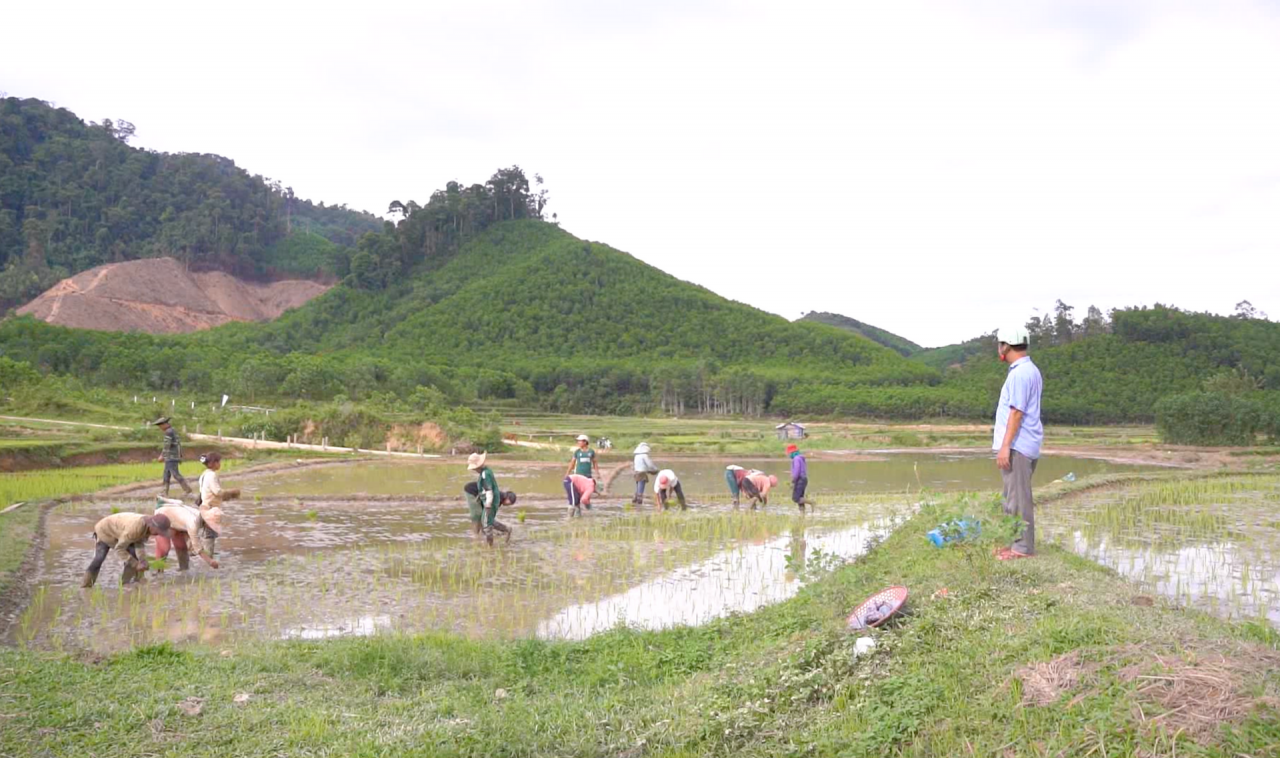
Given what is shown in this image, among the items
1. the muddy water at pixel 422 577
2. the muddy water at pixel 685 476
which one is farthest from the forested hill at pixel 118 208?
the muddy water at pixel 422 577

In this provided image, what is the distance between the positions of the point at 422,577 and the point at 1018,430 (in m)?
6.71

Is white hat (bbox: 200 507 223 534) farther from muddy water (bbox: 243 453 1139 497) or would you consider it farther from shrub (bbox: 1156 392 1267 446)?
shrub (bbox: 1156 392 1267 446)

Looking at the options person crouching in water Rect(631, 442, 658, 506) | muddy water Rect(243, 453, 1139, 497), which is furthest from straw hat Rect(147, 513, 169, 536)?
person crouching in water Rect(631, 442, 658, 506)

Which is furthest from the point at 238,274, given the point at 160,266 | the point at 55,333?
the point at 55,333

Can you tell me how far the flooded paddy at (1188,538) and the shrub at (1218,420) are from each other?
22629 millimetres

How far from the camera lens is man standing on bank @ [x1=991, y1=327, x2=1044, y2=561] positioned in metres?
7.52

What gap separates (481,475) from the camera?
1216cm

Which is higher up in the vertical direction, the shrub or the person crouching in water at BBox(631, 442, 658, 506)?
the shrub

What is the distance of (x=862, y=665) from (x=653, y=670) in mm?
1653

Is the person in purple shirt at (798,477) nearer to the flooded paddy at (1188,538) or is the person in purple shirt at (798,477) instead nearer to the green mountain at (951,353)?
the flooded paddy at (1188,538)

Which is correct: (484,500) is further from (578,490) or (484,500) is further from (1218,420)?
(1218,420)

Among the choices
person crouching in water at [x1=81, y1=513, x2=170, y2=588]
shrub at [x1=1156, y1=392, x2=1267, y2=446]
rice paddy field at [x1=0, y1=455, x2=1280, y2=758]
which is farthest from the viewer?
shrub at [x1=1156, y1=392, x2=1267, y2=446]

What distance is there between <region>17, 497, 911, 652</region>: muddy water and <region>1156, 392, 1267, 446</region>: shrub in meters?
30.2

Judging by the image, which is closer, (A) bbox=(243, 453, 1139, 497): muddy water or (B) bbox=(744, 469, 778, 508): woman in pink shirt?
(B) bbox=(744, 469, 778, 508): woman in pink shirt
